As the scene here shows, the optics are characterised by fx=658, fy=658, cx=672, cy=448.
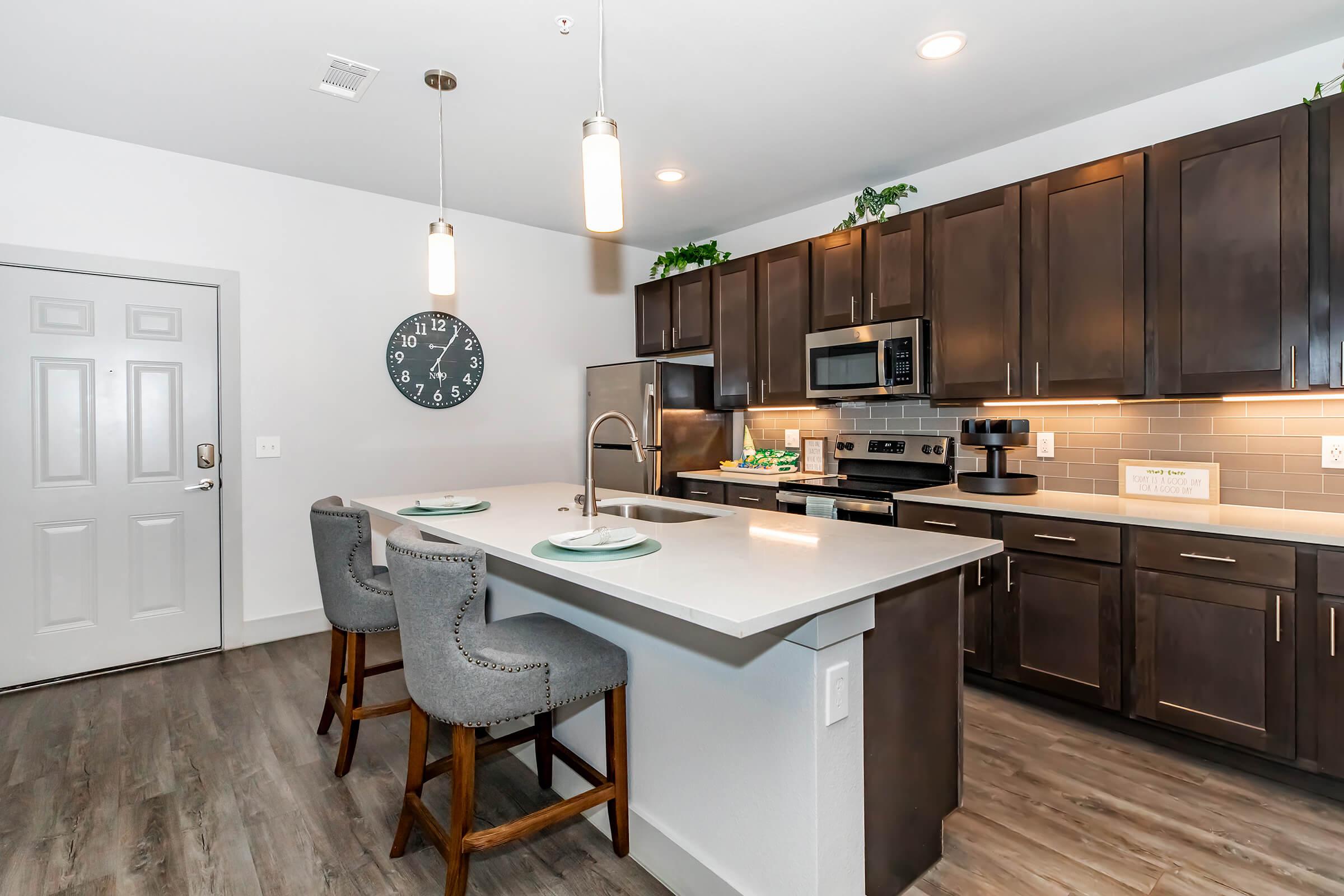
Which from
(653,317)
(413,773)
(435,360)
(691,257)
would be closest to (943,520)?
(413,773)

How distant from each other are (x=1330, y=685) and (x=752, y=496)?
2612mm

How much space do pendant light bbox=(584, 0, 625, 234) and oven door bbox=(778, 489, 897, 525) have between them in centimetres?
199

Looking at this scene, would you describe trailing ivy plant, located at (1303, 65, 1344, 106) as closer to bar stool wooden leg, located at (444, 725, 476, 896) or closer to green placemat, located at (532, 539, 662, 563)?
green placemat, located at (532, 539, 662, 563)

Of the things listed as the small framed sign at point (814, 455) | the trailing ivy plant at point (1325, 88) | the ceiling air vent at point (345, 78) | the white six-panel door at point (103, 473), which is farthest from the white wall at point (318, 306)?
the trailing ivy plant at point (1325, 88)

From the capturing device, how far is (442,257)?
2564 mm

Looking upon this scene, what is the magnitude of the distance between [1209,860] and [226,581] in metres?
4.34

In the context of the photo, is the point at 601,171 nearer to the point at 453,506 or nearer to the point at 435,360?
the point at 453,506

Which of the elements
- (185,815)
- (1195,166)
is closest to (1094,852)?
(1195,166)

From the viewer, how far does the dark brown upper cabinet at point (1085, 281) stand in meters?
2.66

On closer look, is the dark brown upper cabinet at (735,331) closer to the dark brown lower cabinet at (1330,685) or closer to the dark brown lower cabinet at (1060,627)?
the dark brown lower cabinet at (1060,627)

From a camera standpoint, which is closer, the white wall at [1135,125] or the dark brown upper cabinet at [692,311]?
the white wall at [1135,125]

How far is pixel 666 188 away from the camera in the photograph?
159 inches

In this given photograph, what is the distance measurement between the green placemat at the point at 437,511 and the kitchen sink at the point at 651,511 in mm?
479

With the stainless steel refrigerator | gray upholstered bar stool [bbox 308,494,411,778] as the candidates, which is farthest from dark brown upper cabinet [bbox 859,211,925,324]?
gray upholstered bar stool [bbox 308,494,411,778]
